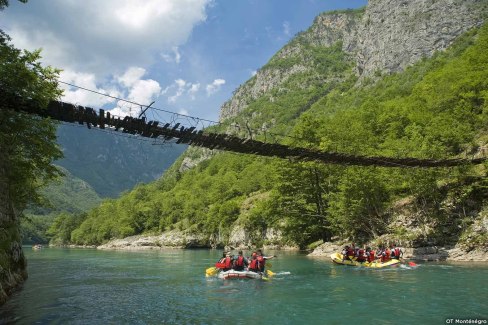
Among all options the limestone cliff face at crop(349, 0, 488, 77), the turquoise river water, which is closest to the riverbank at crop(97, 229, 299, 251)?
the turquoise river water

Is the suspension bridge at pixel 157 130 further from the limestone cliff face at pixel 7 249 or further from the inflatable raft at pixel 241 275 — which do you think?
the inflatable raft at pixel 241 275

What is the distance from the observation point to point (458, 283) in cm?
1903

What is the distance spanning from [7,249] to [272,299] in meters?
12.8

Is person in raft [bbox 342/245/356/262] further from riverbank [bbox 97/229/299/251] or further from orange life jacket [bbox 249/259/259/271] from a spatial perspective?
riverbank [bbox 97/229/299/251]

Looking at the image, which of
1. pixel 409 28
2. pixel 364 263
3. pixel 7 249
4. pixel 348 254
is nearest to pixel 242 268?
pixel 348 254

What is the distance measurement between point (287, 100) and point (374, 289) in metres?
166

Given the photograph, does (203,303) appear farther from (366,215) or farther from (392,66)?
(392,66)

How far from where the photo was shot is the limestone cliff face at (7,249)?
16025 millimetres

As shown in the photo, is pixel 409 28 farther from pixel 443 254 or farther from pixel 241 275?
pixel 241 275

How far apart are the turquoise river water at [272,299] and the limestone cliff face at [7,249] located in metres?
0.76

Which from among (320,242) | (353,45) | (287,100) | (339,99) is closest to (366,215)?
(320,242)

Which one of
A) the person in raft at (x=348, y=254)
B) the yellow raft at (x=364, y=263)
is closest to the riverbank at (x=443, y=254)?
the yellow raft at (x=364, y=263)

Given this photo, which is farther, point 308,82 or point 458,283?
point 308,82

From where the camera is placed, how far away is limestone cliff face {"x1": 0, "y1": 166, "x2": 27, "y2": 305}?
1602cm
